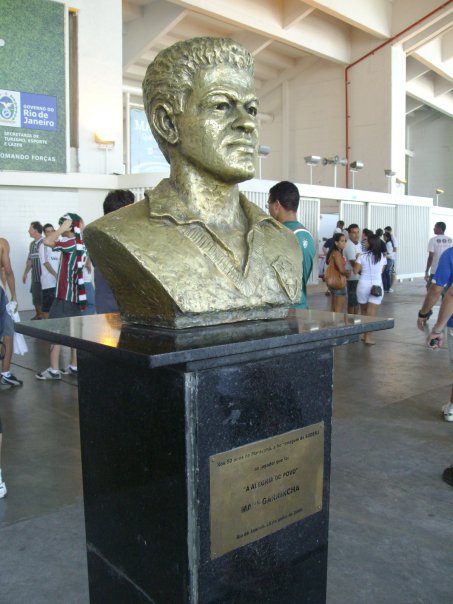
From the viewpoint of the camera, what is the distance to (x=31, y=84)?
31.4 ft

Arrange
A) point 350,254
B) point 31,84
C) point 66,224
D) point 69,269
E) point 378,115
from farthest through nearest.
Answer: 1. point 378,115
2. point 31,84
3. point 350,254
4. point 69,269
5. point 66,224

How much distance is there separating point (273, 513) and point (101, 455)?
0.62 m

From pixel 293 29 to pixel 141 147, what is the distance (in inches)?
218

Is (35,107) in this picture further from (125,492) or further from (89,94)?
(125,492)

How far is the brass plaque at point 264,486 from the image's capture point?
182 centimetres

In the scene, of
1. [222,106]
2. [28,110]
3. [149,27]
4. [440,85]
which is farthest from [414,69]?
[222,106]

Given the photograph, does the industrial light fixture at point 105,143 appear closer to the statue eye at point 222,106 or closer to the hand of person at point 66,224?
the hand of person at point 66,224

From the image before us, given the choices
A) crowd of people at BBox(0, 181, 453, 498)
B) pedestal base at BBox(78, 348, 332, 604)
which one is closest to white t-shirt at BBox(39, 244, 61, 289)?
crowd of people at BBox(0, 181, 453, 498)

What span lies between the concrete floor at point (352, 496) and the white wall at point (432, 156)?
71.3 ft

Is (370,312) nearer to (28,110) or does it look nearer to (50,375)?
(50,375)

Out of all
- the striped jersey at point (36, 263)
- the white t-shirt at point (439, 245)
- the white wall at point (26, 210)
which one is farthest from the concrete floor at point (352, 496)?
the white wall at point (26, 210)

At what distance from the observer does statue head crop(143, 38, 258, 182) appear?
1.89 meters

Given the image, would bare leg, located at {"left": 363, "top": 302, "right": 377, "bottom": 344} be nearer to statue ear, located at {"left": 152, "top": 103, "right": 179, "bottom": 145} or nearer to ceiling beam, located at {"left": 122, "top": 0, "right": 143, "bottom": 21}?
statue ear, located at {"left": 152, "top": 103, "right": 179, "bottom": 145}

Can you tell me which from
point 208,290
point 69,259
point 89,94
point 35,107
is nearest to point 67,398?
point 69,259
